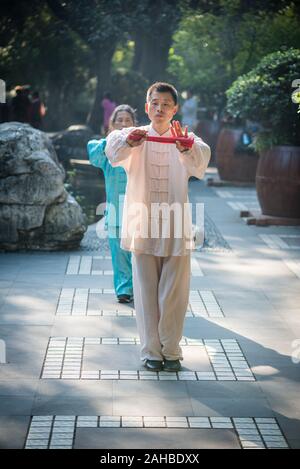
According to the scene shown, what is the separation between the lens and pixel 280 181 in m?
12.1

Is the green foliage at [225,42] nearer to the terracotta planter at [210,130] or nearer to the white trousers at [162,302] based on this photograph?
the terracotta planter at [210,130]

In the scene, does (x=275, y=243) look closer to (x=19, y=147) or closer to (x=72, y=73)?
(x=19, y=147)

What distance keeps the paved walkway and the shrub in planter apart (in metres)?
2.57

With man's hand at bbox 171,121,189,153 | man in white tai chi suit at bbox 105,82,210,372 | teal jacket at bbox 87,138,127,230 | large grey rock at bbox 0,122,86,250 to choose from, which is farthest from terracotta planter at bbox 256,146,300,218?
man's hand at bbox 171,121,189,153

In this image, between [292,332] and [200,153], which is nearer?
[200,153]

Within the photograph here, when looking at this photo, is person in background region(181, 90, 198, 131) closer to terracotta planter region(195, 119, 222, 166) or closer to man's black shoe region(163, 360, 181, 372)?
terracotta planter region(195, 119, 222, 166)

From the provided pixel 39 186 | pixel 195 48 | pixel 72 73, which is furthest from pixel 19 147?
pixel 72 73

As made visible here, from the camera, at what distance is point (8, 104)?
2544 cm

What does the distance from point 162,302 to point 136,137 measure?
1.10 meters

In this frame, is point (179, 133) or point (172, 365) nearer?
point (179, 133)

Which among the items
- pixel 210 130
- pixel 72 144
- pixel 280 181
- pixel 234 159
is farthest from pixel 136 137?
pixel 72 144

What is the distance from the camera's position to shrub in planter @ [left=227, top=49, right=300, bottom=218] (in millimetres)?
11977

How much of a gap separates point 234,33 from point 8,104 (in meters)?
7.12

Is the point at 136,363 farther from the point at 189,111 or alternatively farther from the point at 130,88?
the point at 130,88
